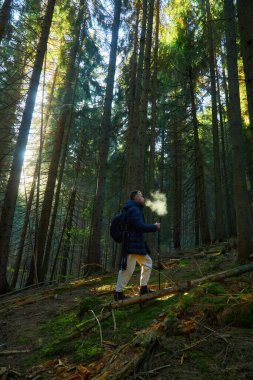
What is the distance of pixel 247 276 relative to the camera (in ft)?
19.7

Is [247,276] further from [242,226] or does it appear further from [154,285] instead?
[154,285]

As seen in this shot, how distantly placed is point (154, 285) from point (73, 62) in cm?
1207

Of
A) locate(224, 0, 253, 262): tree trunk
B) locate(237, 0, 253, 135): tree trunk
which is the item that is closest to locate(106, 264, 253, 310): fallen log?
locate(224, 0, 253, 262): tree trunk

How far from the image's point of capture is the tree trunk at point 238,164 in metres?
7.36

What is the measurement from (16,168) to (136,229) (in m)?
6.00

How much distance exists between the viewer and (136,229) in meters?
6.08

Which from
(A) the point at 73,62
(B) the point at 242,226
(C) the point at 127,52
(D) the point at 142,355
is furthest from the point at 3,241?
(C) the point at 127,52

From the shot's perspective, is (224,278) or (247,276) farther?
(247,276)

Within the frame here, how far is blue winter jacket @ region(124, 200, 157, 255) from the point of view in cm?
600

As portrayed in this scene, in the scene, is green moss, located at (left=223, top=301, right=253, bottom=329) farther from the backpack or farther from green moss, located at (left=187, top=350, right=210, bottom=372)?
the backpack

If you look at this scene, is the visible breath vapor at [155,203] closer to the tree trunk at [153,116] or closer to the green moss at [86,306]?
the tree trunk at [153,116]

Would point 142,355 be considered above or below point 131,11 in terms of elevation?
below

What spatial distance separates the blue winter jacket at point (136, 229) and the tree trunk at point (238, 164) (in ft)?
8.51

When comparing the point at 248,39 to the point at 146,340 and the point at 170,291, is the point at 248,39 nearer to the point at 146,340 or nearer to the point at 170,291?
the point at 170,291
